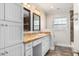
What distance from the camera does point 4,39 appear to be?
1.16 meters

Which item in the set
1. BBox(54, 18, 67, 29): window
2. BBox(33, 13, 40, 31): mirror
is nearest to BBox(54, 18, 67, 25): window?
BBox(54, 18, 67, 29): window

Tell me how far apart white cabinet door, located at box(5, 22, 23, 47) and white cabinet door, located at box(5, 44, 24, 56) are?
53mm

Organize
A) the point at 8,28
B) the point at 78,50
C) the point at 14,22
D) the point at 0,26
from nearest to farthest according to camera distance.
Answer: the point at 0,26 → the point at 8,28 → the point at 14,22 → the point at 78,50

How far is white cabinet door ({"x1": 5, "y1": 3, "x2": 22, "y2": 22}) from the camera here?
1.22m

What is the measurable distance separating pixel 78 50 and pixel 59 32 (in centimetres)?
139

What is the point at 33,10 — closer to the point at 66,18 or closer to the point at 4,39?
the point at 66,18

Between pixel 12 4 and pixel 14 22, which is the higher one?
pixel 12 4

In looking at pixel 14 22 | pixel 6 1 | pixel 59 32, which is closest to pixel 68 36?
pixel 59 32

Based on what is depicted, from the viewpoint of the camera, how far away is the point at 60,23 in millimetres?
3062

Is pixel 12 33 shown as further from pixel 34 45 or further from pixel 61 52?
pixel 61 52

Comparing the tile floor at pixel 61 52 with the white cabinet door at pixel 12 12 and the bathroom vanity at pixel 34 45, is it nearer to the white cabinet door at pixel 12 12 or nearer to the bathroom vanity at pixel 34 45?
the bathroom vanity at pixel 34 45

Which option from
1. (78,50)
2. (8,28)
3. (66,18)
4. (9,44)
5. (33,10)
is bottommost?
(78,50)

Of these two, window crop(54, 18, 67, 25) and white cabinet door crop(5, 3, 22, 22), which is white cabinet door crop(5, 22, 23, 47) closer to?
white cabinet door crop(5, 3, 22, 22)

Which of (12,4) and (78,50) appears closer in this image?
(12,4)
